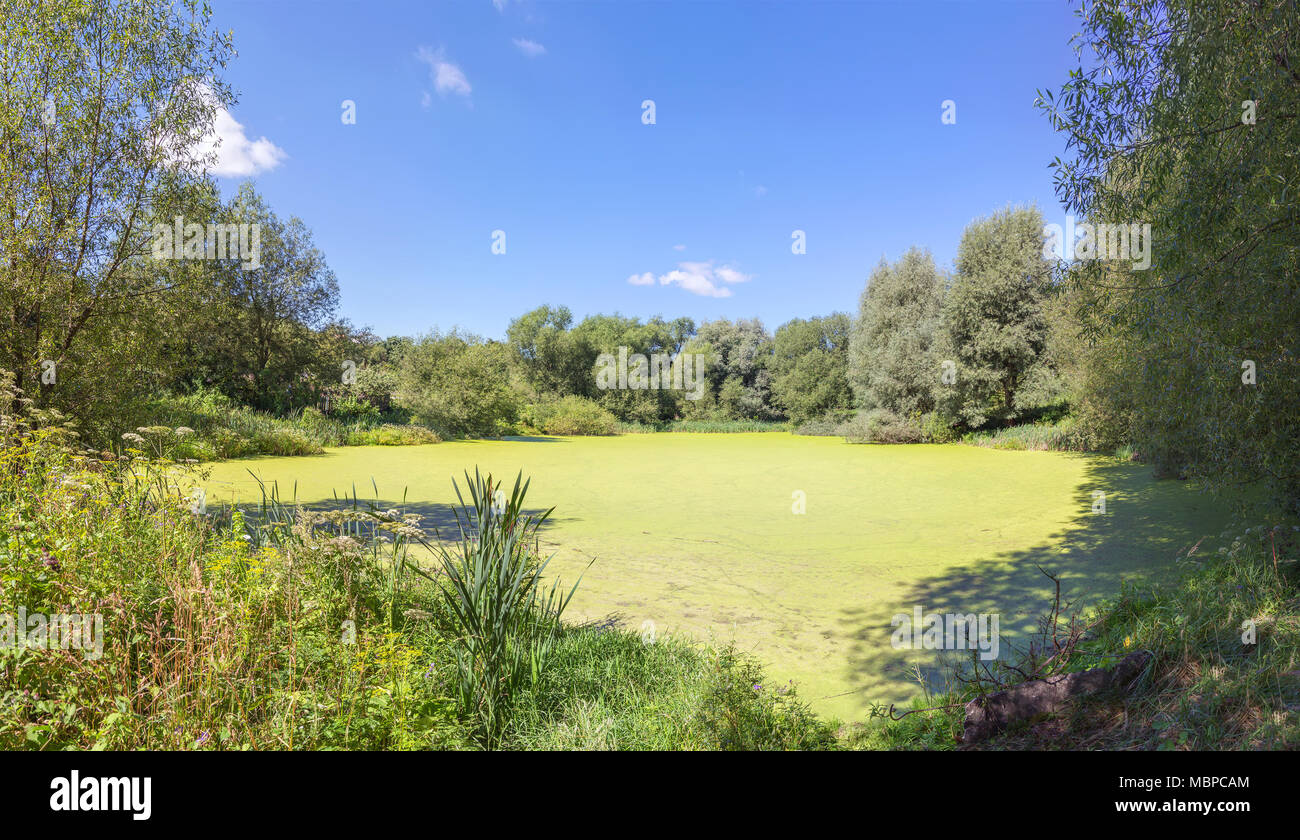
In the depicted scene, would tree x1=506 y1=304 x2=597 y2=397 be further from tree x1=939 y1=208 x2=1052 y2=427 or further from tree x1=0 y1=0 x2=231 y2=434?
tree x1=0 y1=0 x2=231 y2=434

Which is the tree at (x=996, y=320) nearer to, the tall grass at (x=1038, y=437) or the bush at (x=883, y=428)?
the tall grass at (x=1038, y=437)

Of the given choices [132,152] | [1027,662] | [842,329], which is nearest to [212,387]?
[132,152]

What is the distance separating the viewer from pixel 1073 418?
661 inches

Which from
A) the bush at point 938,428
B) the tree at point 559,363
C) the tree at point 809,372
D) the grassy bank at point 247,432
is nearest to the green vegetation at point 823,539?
the grassy bank at point 247,432

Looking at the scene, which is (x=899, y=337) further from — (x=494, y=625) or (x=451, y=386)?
(x=494, y=625)

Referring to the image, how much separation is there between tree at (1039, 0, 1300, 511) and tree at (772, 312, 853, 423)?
82.6 feet

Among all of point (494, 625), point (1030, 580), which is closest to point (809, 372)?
point (1030, 580)

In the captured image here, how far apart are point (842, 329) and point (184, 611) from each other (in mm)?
37591

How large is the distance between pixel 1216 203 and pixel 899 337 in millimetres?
18561

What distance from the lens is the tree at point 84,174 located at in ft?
17.3

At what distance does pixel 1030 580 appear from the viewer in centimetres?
517

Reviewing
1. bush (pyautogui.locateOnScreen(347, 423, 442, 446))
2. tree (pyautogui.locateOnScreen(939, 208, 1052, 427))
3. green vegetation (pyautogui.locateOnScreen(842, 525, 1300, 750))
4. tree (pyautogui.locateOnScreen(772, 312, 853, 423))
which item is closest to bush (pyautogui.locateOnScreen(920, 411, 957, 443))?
tree (pyautogui.locateOnScreen(939, 208, 1052, 427))

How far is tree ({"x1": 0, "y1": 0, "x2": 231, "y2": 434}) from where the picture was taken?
5.28 metres
